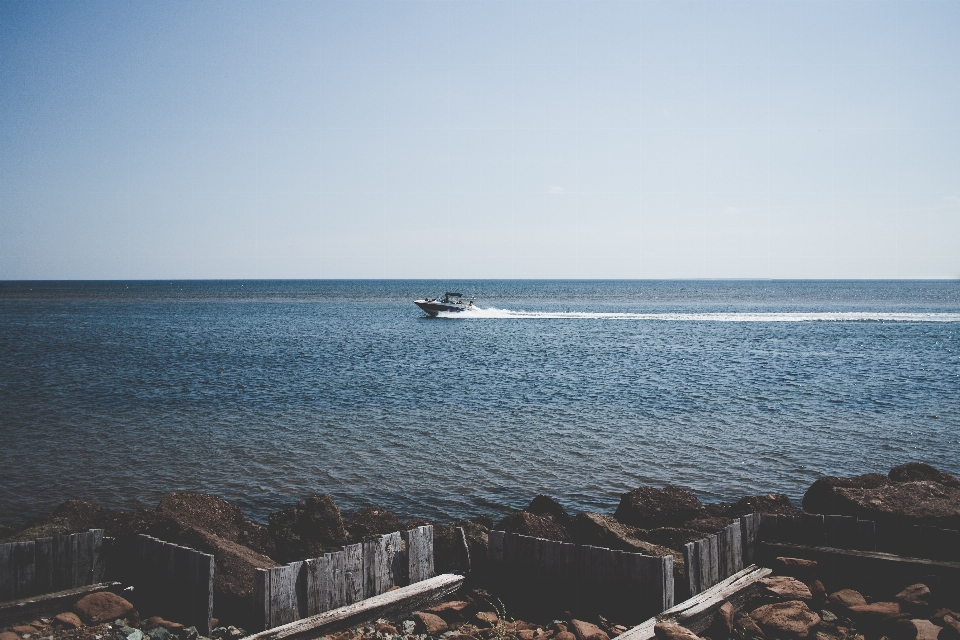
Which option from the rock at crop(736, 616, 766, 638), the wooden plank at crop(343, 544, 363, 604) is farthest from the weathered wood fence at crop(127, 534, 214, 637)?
the rock at crop(736, 616, 766, 638)

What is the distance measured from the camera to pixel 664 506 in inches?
421

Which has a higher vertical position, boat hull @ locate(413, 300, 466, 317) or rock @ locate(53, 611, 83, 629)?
boat hull @ locate(413, 300, 466, 317)

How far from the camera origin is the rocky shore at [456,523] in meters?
8.16

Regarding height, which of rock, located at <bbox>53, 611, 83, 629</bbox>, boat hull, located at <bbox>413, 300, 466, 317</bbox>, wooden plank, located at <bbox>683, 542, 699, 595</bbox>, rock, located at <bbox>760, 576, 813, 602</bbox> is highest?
boat hull, located at <bbox>413, 300, 466, 317</bbox>

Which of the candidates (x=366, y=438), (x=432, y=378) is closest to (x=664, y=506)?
(x=366, y=438)

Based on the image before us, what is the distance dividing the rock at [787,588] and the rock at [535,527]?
108 inches

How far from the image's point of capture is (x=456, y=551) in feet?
27.7

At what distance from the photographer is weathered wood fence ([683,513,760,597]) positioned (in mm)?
6871

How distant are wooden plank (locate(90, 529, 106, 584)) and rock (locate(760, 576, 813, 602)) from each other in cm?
682

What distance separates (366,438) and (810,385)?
63.8 feet

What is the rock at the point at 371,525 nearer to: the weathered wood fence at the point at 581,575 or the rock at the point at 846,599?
the weathered wood fence at the point at 581,575

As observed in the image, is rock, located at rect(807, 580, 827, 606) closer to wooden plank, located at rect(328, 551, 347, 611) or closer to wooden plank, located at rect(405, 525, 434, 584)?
wooden plank, located at rect(405, 525, 434, 584)

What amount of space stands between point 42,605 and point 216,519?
2.87m

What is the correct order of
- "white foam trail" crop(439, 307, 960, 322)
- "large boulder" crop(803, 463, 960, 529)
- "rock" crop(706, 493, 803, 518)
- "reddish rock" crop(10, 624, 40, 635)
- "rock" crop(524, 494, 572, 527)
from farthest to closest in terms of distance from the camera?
1. "white foam trail" crop(439, 307, 960, 322)
2. "rock" crop(524, 494, 572, 527)
3. "rock" crop(706, 493, 803, 518)
4. "large boulder" crop(803, 463, 960, 529)
5. "reddish rock" crop(10, 624, 40, 635)
